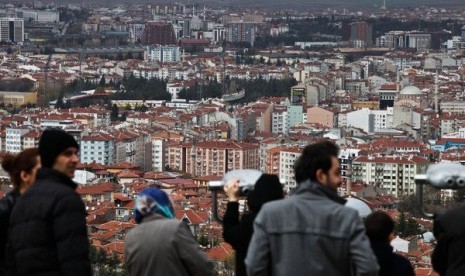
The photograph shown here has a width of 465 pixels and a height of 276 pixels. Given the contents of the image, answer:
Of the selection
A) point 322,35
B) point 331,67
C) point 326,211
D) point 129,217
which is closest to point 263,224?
point 326,211

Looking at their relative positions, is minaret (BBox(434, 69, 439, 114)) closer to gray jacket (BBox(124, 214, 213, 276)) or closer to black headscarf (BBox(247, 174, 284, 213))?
black headscarf (BBox(247, 174, 284, 213))

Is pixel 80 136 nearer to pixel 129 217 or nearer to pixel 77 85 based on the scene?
pixel 129 217

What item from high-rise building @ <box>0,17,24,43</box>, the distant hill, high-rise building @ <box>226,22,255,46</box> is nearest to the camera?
high-rise building @ <box>0,17,24,43</box>

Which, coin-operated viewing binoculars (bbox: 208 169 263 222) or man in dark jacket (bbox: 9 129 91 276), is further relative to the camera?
coin-operated viewing binoculars (bbox: 208 169 263 222)

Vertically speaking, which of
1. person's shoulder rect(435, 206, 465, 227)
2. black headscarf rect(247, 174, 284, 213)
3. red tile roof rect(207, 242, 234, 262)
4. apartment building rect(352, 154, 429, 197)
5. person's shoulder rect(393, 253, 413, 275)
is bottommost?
apartment building rect(352, 154, 429, 197)

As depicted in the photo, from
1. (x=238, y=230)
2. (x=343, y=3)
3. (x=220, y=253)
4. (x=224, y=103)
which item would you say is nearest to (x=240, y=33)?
(x=224, y=103)

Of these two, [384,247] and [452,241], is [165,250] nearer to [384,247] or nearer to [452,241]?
[384,247]

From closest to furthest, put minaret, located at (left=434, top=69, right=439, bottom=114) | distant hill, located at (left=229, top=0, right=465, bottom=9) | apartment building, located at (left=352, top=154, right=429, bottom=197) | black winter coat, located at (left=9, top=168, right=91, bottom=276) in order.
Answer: black winter coat, located at (left=9, top=168, right=91, bottom=276) < apartment building, located at (left=352, top=154, right=429, bottom=197) < minaret, located at (left=434, top=69, right=439, bottom=114) < distant hill, located at (left=229, top=0, right=465, bottom=9)

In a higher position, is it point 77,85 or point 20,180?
point 20,180

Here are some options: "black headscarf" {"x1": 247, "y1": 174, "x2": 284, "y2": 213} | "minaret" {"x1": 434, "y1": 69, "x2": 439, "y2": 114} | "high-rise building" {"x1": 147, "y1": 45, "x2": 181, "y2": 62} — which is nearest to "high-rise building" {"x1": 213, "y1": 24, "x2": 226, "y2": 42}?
"high-rise building" {"x1": 147, "y1": 45, "x2": 181, "y2": 62}
